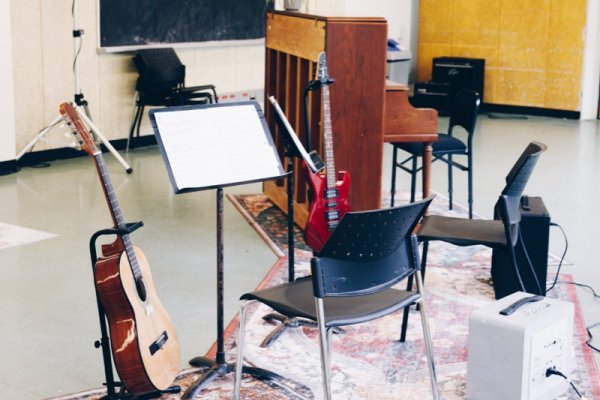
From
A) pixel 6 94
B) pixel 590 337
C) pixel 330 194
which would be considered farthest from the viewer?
pixel 6 94

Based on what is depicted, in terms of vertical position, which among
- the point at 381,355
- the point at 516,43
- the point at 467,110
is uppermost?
the point at 516,43

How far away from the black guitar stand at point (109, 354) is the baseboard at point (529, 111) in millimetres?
8843

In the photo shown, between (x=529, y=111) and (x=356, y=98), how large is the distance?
6945 mm

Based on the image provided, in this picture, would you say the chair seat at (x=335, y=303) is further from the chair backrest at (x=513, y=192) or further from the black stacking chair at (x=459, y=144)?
the black stacking chair at (x=459, y=144)

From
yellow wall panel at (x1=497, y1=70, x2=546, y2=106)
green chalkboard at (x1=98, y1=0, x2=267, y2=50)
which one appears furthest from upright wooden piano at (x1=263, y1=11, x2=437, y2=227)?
yellow wall panel at (x1=497, y1=70, x2=546, y2=106)

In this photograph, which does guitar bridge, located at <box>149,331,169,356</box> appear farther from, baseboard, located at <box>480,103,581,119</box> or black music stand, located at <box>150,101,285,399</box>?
baseboard, located at <box>480,103,581,119</box>

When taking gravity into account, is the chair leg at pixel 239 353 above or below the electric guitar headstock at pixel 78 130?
below

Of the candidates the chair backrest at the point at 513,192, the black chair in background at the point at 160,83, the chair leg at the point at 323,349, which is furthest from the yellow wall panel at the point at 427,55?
the chair leg at the point at 323,349

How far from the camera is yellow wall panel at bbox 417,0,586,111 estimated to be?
36.8ft

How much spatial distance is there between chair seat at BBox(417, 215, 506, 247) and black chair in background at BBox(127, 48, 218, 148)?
444cm

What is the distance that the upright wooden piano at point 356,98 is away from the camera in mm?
5066

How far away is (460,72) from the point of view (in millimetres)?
11539

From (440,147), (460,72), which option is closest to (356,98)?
(440,147)

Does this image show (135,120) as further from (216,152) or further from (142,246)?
(216,152)
